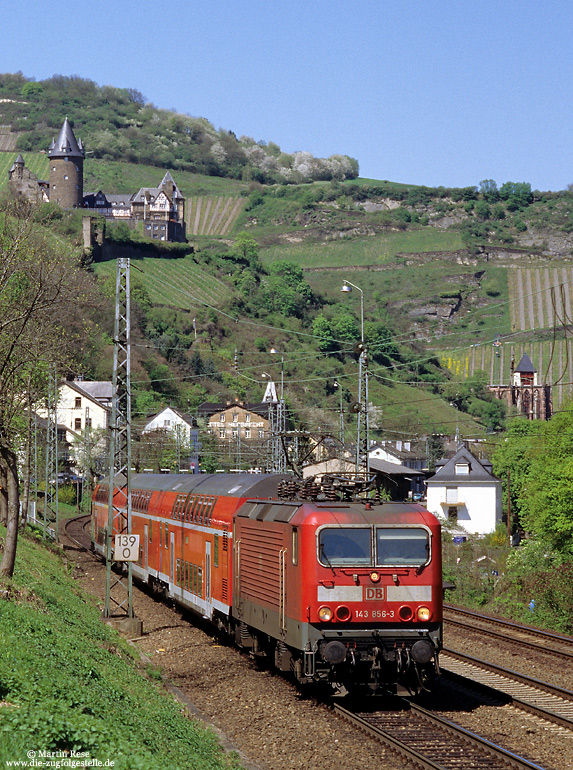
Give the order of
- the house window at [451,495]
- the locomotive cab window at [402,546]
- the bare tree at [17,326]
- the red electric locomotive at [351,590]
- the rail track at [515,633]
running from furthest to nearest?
the house window at [451,495] < the bare tree at [17,326] < the rail track at [515,633] < the locomotive cab window at [402,546] < the red electric locomotive at [351,590]

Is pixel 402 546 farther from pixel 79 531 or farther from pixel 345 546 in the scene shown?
pixel 79 531

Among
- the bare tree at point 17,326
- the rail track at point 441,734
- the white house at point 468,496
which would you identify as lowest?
the white house at point 468,496

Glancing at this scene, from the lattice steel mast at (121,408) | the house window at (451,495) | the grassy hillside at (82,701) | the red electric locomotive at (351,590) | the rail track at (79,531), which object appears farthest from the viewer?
the house window at (451,495)

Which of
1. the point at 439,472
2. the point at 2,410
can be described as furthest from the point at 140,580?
the point at 439,472

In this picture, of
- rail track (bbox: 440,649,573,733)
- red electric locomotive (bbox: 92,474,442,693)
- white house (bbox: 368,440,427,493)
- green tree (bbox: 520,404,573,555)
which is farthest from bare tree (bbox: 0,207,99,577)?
white house (bbox: 368,440,427,493)

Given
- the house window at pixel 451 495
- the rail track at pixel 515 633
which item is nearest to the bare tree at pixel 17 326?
the rail track at pixel 515 633

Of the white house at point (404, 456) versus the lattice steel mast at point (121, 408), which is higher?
the lattice steel mast at point (121, 408)

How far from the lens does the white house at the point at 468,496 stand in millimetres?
91375

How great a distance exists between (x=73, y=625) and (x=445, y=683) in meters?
7.51

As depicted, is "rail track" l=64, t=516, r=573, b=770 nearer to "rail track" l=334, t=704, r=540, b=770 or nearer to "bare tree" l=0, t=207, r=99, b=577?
"rail track" l=334, t=704, r=540, b=770

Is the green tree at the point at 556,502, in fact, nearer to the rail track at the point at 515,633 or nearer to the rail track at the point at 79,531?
the rail track at the point at 515,633

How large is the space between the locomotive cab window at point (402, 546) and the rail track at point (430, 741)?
2224 millimetres

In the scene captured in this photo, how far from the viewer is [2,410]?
26.0m

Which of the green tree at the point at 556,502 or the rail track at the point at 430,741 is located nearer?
the rail track at the point at 430,741
